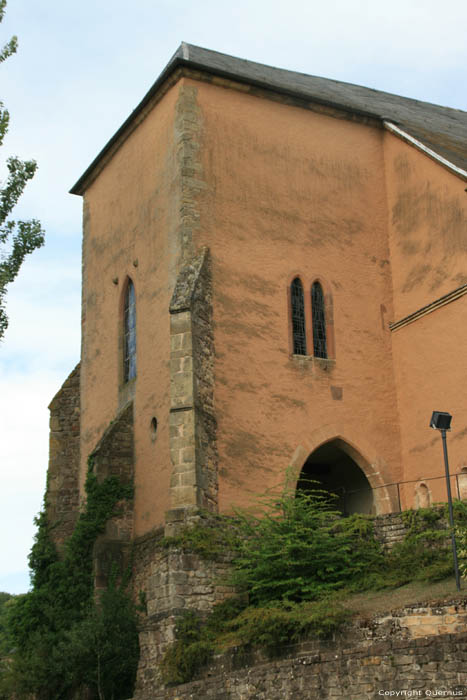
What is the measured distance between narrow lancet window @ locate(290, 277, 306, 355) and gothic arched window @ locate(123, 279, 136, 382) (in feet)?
12.7

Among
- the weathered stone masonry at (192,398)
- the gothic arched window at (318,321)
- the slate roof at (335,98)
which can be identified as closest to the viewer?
the weathered stone masonry at (192,398)

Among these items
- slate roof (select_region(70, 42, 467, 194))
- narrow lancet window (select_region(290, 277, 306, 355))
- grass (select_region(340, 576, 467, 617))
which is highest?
slate roof (select_region(70, 42, 467, 194))

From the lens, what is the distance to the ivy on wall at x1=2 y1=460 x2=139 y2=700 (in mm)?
19750

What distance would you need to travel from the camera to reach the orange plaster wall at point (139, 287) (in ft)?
72.9

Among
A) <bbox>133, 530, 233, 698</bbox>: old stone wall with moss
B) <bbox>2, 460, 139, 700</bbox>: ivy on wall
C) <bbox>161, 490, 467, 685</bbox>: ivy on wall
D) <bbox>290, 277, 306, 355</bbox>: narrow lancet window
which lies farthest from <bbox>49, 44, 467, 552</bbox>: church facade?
<bbox>161, 490, 467, 685</bbox>: ivy on wall

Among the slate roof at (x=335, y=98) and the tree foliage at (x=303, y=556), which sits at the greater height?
the slate roof at (x=335, y=98)

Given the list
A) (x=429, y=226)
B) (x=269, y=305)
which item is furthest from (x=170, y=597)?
(x=429, y=226)

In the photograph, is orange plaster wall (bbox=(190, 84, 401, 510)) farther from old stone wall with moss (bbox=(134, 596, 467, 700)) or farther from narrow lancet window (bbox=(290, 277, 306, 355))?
old stone wall with moss (bbox=(134, 596, 467, 700))

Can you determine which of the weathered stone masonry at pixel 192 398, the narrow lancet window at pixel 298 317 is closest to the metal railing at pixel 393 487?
the narrow lancet window at pixel 298 317

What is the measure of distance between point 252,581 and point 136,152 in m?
11.4

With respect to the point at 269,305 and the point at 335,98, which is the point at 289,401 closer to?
the point at 269,305

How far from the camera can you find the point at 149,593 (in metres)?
19.9

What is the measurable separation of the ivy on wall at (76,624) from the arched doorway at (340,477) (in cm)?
476

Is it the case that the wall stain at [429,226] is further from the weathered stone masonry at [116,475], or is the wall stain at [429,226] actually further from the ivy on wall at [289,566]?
the weathered stone masonry at [116,475]
